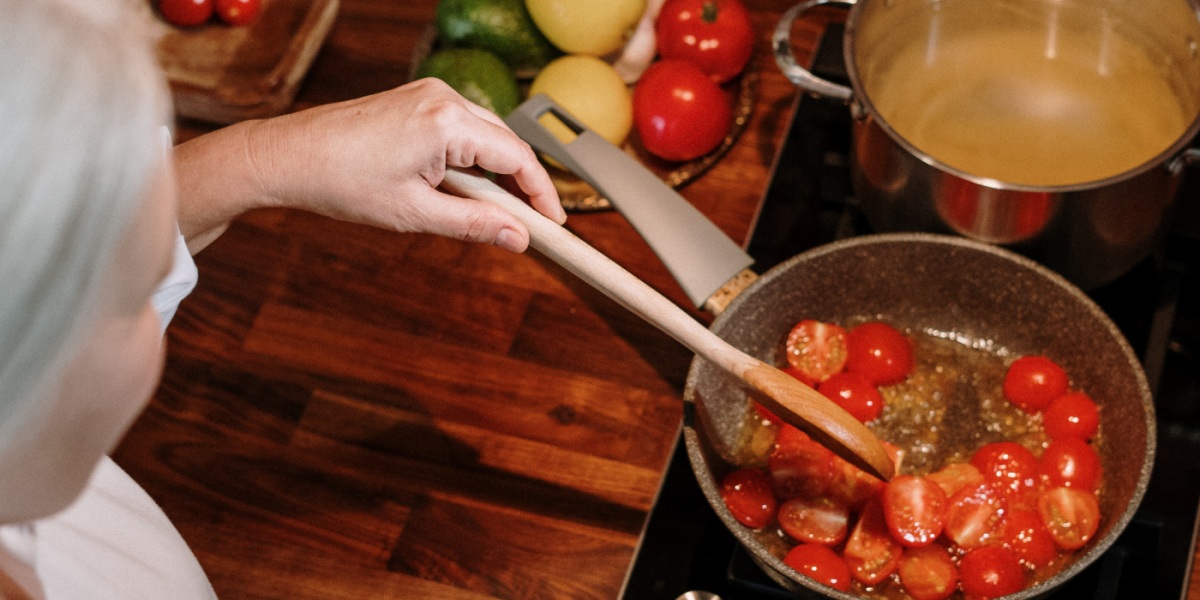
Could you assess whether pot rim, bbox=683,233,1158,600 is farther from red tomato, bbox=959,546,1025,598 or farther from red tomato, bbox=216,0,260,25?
red tomato, bbox=216,0,260,25

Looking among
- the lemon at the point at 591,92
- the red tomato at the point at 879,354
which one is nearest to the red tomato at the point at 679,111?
the lemon at the point at 591,92

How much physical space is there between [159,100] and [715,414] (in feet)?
1.54

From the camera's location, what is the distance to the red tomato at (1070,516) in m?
0.59

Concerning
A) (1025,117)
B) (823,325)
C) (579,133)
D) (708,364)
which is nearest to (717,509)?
(708,364)

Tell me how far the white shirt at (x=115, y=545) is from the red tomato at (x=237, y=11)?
45 cm

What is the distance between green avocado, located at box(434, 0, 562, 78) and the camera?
33.8 inches

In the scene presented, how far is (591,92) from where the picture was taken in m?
0.81

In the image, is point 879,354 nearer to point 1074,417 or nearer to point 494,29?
point 1074,417

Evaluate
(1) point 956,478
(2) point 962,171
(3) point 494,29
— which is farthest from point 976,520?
(3) point 494,29

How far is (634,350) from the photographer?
0.77 meters

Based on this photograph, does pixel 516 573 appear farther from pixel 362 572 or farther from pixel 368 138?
pixel 368 138

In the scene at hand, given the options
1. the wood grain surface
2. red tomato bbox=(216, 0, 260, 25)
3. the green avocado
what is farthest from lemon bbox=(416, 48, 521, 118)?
red tomato bbox=(216, 0, 260, 25)

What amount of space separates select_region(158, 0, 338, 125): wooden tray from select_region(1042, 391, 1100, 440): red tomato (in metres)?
0.76

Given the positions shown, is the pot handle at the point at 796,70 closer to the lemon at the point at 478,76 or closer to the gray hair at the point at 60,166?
the lemon at the point at 478,76
